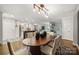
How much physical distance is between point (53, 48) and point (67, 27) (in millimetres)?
412

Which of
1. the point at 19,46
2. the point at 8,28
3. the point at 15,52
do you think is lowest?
the point at 15,52

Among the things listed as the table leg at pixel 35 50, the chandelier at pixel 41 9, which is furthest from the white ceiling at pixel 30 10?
the table leg at pixel 35 50

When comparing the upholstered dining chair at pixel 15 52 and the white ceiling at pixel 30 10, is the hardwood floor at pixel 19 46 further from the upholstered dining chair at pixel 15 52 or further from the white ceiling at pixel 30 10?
the white ceiling at pixel 30 10

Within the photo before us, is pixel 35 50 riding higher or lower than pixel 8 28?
lower

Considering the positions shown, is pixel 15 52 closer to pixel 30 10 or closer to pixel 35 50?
pixel 35 50

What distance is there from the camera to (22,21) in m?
1.86

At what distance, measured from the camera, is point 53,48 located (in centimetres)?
189

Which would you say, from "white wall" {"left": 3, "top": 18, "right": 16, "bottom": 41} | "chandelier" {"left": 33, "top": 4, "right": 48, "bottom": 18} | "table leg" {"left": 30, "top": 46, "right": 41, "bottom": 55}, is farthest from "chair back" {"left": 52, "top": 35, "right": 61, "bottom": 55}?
"white wall" {"left": 3, "top": 18, "right": 16, "bottom": 41}

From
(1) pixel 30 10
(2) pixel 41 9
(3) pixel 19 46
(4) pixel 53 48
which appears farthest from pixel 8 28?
(4) pixel 53 48

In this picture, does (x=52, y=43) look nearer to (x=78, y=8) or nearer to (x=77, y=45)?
(x=77, y=45)

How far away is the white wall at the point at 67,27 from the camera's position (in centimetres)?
184

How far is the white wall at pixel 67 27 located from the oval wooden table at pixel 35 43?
0.28 meters
